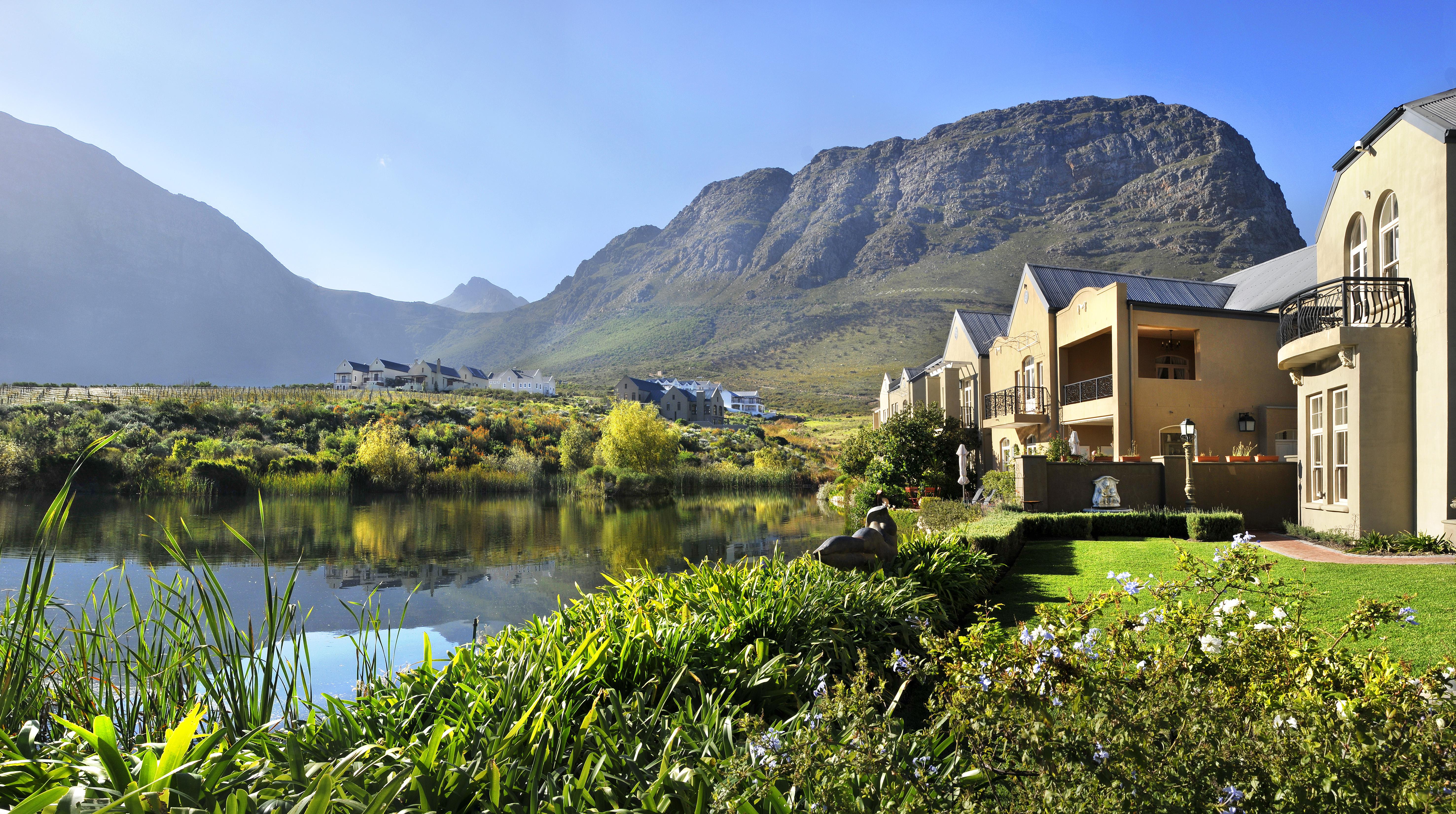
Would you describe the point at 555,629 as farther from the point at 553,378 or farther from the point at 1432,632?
the point at 553,378

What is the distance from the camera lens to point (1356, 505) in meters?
11.8

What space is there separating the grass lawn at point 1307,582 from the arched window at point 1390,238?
578 centimetres

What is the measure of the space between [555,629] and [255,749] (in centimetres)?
233

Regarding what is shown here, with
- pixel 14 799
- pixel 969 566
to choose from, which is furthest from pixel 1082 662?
pixel 969 566

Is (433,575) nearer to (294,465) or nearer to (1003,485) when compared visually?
(1003,485)

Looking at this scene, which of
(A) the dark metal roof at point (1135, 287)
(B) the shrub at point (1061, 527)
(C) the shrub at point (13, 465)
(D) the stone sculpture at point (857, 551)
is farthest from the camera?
(C) the shrub at point (13, 465)

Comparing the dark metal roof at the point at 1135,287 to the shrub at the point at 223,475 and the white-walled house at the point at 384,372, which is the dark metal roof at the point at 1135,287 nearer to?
the shrub at the point at 223,475

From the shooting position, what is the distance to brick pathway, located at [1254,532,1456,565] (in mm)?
9555

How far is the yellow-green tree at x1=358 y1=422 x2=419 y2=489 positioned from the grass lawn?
103ft

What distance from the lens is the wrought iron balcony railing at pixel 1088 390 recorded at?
20.4 metres

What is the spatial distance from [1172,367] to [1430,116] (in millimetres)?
10986

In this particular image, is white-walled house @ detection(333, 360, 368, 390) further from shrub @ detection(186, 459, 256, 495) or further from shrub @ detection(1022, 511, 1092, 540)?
shrub @ detection(1022, 511, 1092, 540)

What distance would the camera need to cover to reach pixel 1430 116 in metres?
11.0

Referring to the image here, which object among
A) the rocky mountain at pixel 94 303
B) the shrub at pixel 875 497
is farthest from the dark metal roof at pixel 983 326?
the rocky mountain at pixel 94 303
